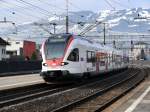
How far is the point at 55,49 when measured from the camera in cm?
2859

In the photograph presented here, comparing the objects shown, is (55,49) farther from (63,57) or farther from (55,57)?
(63,57)

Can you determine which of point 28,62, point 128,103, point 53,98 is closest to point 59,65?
point 53,98

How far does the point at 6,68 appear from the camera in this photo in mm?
55844

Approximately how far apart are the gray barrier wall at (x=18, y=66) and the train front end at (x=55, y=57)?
2485 centimetres

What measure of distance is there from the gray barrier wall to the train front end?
24851mm

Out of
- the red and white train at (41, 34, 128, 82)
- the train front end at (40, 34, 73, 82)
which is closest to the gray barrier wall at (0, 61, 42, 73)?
the red and white train at (41, 34, 128, 82)

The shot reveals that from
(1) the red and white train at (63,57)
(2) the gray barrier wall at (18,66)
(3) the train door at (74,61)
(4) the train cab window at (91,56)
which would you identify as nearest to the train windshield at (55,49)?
(1) the red and white train at (63,57)

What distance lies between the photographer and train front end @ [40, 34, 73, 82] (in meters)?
27.6

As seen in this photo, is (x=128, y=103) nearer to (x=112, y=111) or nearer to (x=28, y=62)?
(x=112, y=111)

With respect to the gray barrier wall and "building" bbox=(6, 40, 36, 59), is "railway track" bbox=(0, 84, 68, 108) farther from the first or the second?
"building" bbox=(6, 40, 36, 59)

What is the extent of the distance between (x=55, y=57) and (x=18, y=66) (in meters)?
32.2

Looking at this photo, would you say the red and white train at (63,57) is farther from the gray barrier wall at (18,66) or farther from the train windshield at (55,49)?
the gray barrier wall at (18,66)

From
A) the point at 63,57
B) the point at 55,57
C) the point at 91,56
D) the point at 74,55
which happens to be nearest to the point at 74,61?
the point at 74,55

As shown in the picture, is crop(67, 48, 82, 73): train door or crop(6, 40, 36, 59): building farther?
crop(6, 40, 36, 59): building
